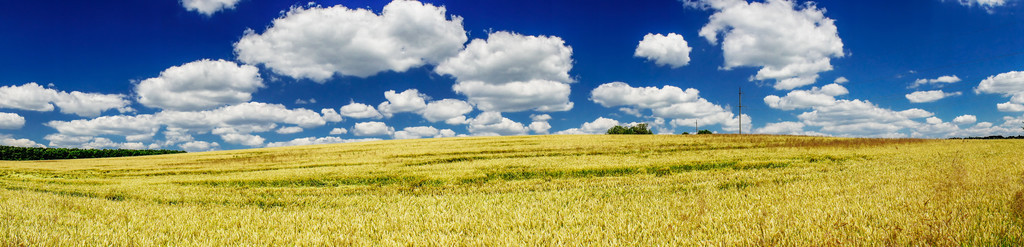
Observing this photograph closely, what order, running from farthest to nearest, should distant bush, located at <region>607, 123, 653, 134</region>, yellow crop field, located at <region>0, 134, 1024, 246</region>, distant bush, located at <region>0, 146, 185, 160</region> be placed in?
1. distant bush, located at <region>607, 123, 653, 134</region>
2. distant bush, located at <region>0, 146, 185, 160</region>
3. yellow crop field, located at <region>0, 134, 1024, 246</region>

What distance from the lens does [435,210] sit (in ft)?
26.7

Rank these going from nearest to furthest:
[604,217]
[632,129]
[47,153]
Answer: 1. [604,217]
2. [47,153]
3. [632,129]

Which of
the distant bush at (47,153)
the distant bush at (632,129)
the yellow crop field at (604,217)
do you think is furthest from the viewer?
the distant bush at (632,129)

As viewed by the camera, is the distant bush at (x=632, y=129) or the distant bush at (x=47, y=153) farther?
the distant bush at (x=632, y=129)

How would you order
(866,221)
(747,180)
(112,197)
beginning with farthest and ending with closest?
(112,197), (747,180), (866,221)

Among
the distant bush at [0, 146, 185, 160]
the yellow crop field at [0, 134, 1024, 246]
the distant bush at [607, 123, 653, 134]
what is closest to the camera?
the yellow crop field at [0, 134, 1024, 246]

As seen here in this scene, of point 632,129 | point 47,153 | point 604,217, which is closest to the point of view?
point 604,217

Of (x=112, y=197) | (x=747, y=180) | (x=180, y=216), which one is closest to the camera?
(x=180, y=216)

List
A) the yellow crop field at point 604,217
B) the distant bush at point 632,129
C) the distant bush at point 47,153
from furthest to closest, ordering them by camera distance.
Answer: the distant bush at point 632,129 → the distant bush at point 47,153 → the yellow crop field at point 604,217

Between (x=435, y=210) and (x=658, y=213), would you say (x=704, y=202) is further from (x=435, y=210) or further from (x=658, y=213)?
(x=435, y=210)

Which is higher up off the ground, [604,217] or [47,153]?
[47,153]

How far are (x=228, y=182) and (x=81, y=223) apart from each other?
12.4 m

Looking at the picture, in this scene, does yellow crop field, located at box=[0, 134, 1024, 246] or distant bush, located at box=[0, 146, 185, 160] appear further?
distant bush, located at box=[0, 146, 185, 160]

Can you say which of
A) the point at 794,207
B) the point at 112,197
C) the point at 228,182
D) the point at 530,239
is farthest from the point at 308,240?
the point at 228,182
